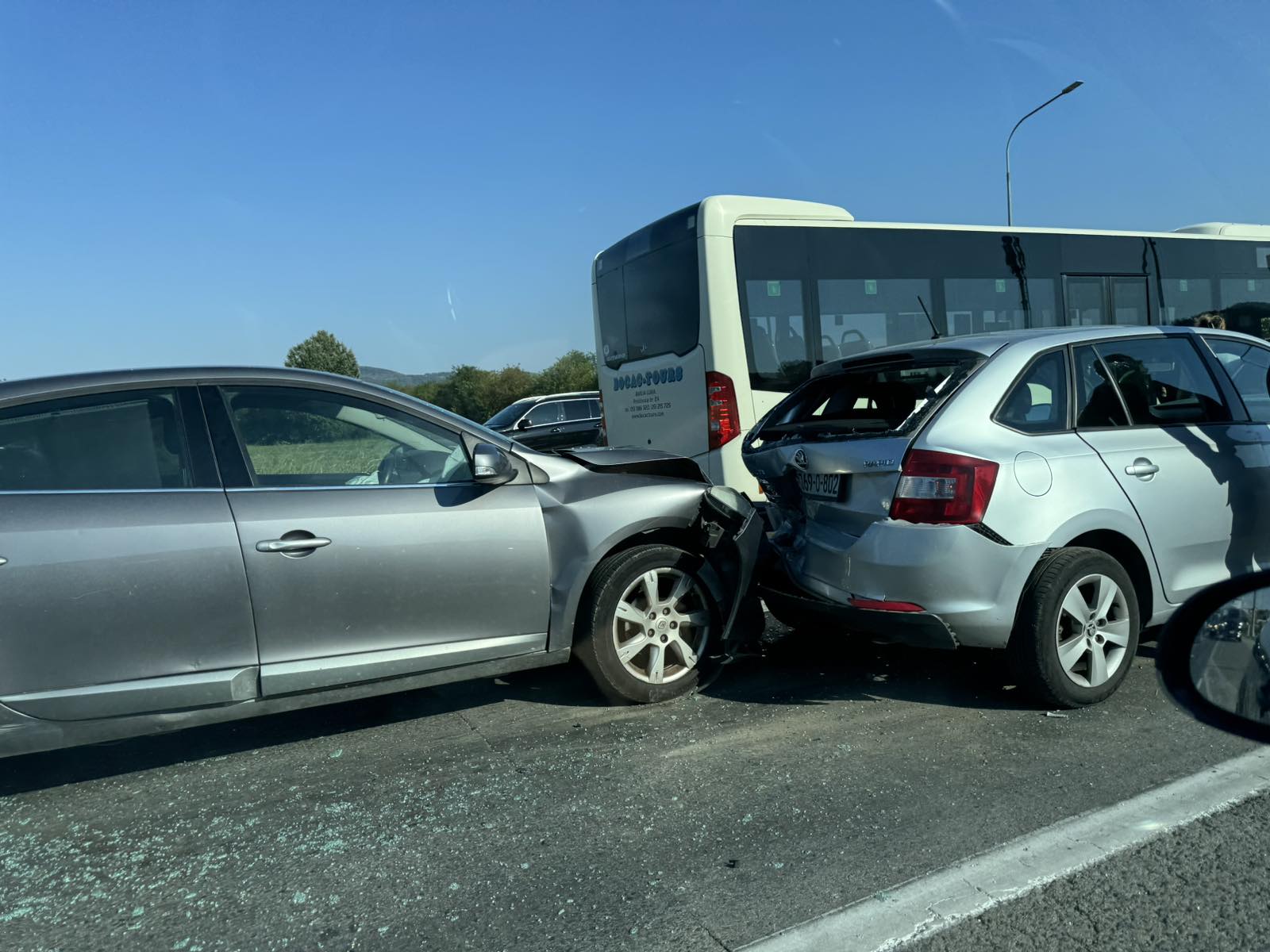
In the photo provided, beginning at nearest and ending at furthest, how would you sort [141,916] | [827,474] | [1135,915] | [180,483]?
[1135,915] < [141,916] < [180,483] < [827,474]

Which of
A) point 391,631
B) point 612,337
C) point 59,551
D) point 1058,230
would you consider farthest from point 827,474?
point 1058,230

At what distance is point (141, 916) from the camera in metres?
2.92

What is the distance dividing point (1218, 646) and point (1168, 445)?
2.27 meters

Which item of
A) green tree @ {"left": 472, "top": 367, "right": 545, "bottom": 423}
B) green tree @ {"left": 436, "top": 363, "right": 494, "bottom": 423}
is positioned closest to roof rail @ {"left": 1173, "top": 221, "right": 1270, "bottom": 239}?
green tree @ {"left": 436, "top": 363, "right": 494, "bottom": 423}

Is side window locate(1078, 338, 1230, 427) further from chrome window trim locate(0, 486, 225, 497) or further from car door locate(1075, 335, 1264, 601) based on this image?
chrome window trim locate(0, 486, 225, 497)

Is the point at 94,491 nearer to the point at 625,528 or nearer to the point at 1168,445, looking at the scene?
the point at 625,528

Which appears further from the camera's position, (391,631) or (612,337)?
(612,337)

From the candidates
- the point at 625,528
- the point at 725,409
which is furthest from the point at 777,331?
the point at 625,528

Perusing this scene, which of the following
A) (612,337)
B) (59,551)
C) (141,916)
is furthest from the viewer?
(612,337)

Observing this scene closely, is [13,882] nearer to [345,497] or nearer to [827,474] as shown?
[345,497]

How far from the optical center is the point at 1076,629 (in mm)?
4355

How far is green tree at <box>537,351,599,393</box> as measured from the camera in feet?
258

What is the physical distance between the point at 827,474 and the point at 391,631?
2030 millimetres

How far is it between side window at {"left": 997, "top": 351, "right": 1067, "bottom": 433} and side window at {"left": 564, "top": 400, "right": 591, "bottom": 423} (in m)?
15.7
